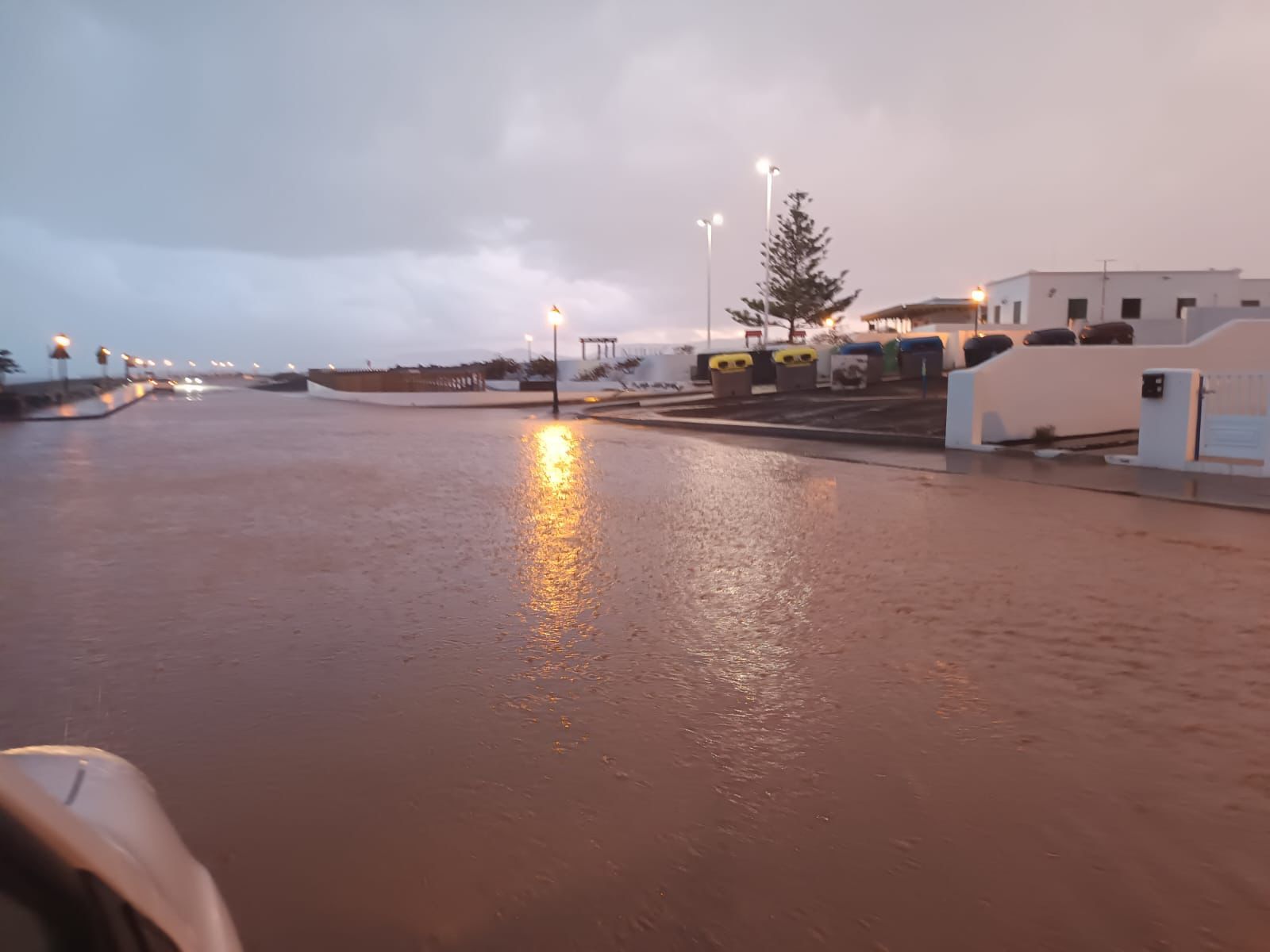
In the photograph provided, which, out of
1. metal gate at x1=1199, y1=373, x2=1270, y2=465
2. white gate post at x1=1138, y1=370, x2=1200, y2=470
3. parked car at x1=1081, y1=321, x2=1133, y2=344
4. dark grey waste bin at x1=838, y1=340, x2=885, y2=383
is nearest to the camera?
metal gate at x1=1199, y1=373, x2=1270, y2=465

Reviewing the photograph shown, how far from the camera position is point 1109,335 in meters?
30.8

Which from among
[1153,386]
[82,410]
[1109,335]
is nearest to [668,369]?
[1109,335]

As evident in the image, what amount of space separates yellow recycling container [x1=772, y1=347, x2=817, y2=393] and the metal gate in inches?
871

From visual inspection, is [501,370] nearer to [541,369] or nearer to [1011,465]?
[541,369]

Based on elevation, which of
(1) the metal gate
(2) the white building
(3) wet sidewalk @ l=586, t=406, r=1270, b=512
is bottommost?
(3) wet sidewalk @ l=586, t=406, r=1270, b=512

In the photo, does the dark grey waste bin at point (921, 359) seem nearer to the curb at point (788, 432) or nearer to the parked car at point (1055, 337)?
the parked car at point (1055, 337)

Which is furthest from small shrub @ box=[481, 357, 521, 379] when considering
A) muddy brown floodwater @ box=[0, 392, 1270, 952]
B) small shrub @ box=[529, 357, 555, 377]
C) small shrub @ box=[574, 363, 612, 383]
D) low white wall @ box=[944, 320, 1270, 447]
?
muddy brown floodwater @ box=[0, 392, 1270, 952]

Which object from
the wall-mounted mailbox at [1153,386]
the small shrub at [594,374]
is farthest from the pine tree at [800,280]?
the wall-mounted mailbox at [1153,386]

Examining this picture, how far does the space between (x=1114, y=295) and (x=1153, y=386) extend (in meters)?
42.4

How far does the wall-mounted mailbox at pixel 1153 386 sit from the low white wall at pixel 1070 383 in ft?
9.62

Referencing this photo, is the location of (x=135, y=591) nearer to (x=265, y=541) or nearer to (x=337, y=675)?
(x=265, y=541)

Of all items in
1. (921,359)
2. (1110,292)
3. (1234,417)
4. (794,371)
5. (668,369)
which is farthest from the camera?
(668,369)

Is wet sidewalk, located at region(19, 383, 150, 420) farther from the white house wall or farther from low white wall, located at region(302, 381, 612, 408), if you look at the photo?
the white house wall

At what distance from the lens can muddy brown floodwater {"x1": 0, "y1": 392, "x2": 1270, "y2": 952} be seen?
291cm
